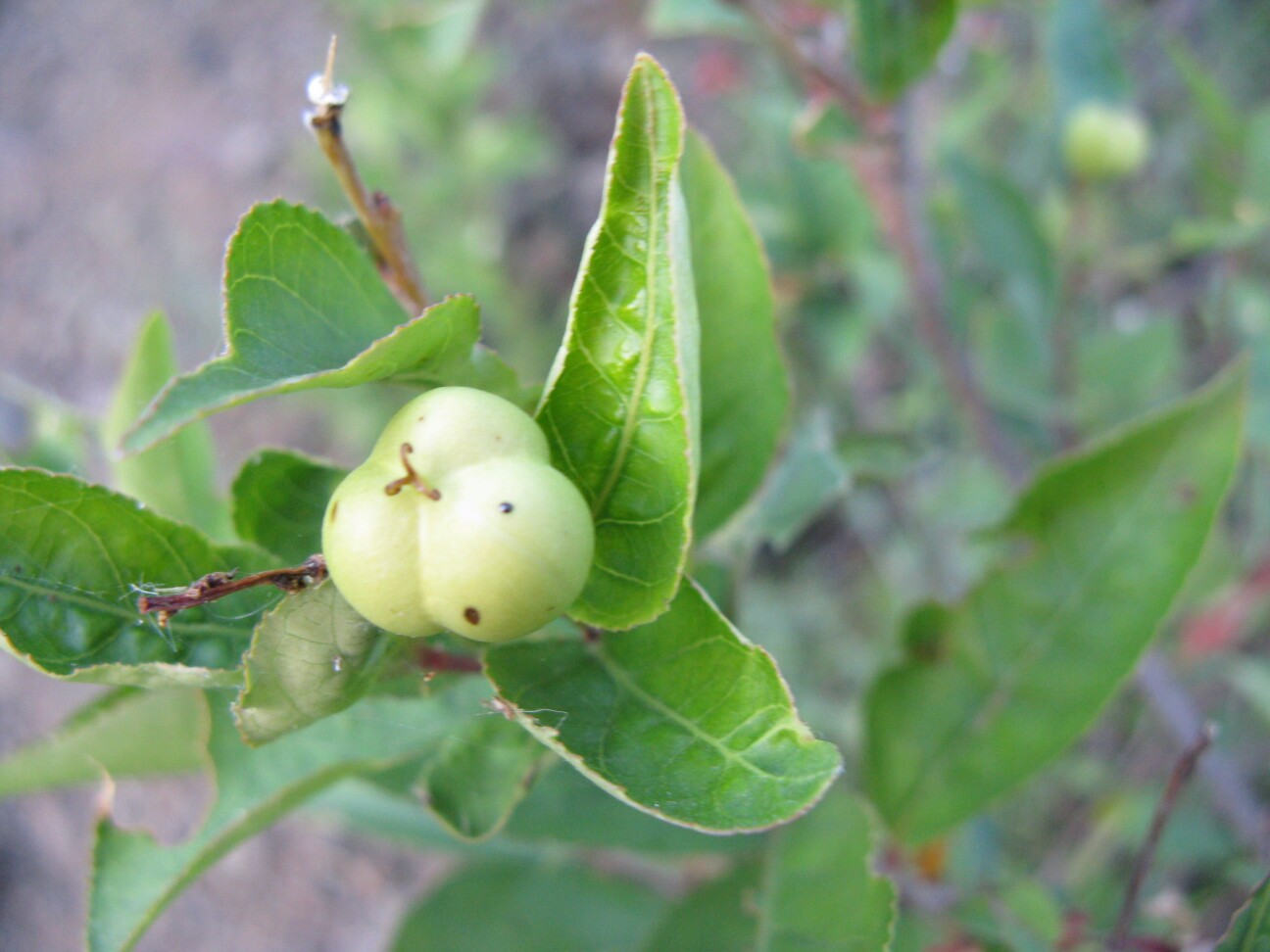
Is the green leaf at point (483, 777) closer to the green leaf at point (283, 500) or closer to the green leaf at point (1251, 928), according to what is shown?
the green leaf at point (283, 500)

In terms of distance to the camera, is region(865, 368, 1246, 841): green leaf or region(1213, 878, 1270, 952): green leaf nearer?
region(1213, 878, 1270, 952): green leaf

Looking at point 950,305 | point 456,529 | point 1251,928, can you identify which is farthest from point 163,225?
point 1251,928

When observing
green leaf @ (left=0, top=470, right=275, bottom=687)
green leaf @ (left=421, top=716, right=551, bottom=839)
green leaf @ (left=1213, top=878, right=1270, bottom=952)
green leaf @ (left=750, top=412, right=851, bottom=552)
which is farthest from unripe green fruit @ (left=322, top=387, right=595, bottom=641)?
green leaf @ (left=1213, top=878, right=1270, bottom=952)

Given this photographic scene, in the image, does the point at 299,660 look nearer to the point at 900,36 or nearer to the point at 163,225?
the point at 900,36

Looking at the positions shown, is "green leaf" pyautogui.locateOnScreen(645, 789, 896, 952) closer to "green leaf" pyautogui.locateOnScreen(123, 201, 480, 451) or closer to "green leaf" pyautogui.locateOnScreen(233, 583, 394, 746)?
"green leaf" pyautogui.locateOnScreen(233, 583, 394, 746)

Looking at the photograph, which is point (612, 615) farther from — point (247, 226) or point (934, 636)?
point (934, 636)
